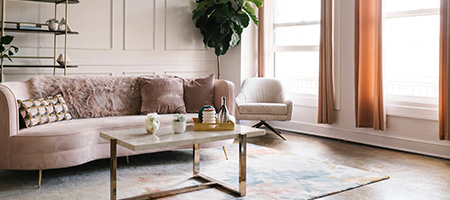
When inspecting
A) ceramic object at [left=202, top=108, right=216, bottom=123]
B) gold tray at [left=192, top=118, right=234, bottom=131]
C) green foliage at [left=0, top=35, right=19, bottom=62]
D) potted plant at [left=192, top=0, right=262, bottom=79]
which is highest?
potted plant at [left=192, top=0, right=262, bottom=79]

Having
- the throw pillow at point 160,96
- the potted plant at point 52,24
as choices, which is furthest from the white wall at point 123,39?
the throw pillow at point 160,96

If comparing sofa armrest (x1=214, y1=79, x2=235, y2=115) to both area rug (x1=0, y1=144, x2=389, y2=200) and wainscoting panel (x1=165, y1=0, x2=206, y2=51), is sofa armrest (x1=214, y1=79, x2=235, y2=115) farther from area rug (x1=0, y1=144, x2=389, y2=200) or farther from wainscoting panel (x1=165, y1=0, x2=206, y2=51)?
wainscoting panel (x1=165, y1=0, x2=206, y2=51)

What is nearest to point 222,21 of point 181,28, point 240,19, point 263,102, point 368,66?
point 240,19

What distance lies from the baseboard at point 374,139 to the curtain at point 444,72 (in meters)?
0.23

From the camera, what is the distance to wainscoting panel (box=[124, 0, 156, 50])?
5953 millimetres

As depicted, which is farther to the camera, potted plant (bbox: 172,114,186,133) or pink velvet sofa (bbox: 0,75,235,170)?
pink velvet sofa (bbox: 0,75,235,170)

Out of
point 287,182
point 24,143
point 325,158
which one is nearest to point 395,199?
point 287,182

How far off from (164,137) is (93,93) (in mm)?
1618

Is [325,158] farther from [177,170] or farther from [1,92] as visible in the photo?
[1,92]

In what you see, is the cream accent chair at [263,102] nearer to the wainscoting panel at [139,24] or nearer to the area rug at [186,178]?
the area rug at [186,178]

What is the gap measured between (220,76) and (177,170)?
3.09 meters

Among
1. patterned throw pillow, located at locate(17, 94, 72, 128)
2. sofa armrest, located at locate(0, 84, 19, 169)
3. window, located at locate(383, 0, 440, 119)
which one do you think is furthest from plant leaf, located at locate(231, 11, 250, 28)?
sofa armrest, located at locate(0, 84, 19, 169)

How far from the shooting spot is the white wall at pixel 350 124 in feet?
15.9

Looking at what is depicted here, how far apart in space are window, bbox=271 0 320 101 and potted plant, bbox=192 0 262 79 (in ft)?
1.54
